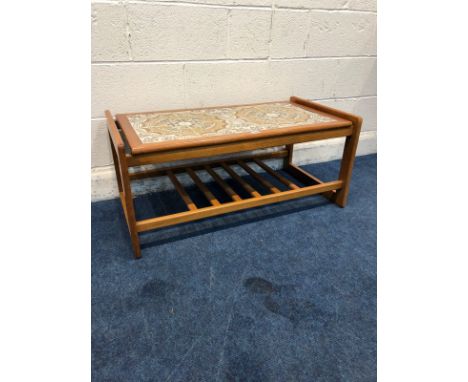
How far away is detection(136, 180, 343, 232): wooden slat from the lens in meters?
1.14

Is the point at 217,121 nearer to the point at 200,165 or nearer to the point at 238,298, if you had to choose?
the point at 200,165

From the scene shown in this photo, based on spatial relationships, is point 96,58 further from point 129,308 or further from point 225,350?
point 225,350

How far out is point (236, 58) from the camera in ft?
4.87

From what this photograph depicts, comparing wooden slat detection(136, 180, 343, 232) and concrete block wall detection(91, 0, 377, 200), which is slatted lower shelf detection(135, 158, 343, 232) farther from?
concrete block wall detection(91, 0, 377, 200)

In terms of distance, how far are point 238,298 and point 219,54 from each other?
106 centimetres

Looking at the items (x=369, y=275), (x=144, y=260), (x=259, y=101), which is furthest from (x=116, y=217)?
(x=369, y=275)

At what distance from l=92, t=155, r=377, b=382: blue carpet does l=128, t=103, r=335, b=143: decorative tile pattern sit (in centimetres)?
40

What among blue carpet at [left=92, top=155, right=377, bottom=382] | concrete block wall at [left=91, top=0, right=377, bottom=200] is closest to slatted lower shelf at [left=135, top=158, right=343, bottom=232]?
blue carpet at [left=92, top=155, right=377, bottom=382]

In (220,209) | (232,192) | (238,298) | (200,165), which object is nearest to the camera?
(238,298)

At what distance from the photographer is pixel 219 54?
1442 mm

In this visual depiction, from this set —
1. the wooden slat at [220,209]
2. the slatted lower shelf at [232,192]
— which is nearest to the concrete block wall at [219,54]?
the slatted lower shelf at [232,192]

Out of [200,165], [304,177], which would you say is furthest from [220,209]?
[304,177]

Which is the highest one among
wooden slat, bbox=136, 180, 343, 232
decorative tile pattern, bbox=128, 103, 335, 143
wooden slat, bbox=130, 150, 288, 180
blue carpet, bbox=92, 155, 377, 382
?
decorative tile pattern, bbox=128, 103, 335, 143

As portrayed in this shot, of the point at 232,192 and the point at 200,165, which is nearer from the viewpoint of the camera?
the point at 232,192
